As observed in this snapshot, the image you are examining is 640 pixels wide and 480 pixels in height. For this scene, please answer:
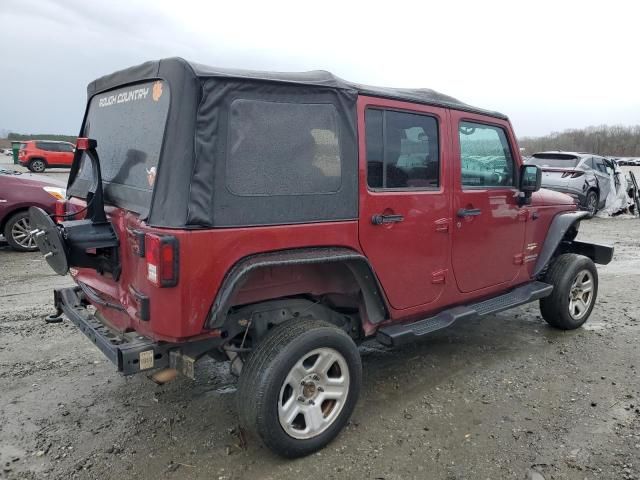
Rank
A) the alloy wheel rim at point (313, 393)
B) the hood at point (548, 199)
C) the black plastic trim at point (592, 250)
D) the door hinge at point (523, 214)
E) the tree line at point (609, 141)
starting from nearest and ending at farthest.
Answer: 1. the alloy wheel rim at point (313, 393)
2. the door hinge at point (523, 214)
3. the hood at point (548, 199)
4. the black plastic trim at point (592, 250)
5. the tree line at point (609, 141)

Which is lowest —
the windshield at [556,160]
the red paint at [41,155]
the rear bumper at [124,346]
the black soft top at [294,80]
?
the rear bumper at [124,346]

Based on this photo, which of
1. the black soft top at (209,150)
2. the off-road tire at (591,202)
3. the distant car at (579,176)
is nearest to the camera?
the black soft top at (209,150)

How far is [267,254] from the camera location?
2.73m

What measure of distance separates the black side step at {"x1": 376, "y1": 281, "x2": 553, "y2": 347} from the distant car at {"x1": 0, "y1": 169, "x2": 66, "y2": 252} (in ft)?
20.5

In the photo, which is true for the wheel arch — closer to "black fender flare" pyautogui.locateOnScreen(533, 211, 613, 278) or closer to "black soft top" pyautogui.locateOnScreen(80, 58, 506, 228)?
"black soft top" pyautogui.locateOnScreen(80, 58, 506, 228)

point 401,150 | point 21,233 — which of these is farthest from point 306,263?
point 21,233

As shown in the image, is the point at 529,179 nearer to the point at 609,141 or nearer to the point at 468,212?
the point at 468,212

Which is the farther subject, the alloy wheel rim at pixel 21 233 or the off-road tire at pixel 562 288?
the alloy wheel rim at pixel 21 233

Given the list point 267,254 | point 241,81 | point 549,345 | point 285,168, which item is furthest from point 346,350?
point 549,345

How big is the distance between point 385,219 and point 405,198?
247 millimetres

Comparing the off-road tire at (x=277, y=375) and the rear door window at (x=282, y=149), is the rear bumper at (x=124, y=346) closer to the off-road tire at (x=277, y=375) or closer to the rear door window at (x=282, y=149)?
the off-road tire at (x=277, y=375)

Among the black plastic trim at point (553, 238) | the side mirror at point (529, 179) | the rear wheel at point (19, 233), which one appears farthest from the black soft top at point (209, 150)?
the rear wheel at point (19, 233)

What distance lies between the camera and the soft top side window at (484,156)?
3904mm

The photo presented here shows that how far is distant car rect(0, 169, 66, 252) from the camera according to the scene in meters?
7.69
